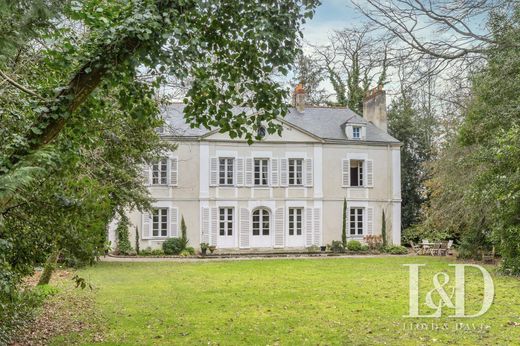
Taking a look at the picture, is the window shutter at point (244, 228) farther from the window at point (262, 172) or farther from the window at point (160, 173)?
the window at point (160, 173)

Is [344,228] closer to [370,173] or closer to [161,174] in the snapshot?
[370,173]

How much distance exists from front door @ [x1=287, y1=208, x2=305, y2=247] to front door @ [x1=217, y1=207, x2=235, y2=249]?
3.05 m

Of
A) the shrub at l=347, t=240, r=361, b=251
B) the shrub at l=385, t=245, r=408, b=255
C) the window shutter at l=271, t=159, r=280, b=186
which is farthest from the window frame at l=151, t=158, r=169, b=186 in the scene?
the shrub at l=385, t=245, r=408, b=255

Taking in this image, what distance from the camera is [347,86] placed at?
36.0 m

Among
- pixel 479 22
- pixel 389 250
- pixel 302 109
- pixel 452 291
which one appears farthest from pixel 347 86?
pixel 479 22

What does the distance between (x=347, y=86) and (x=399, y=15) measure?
1178 inches

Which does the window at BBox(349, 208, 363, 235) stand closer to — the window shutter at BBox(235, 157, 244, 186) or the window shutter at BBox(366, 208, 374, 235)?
the window shutter at BBox(366, 208, 374, 235)

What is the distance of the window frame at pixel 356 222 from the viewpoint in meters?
27.7

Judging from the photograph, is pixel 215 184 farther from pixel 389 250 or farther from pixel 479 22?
pixel 479 22

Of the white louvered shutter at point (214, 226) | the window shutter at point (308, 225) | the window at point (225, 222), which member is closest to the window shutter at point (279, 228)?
the window shutter at point (308, 225)

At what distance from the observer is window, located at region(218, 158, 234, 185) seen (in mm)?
26641

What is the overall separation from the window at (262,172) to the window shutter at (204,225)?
126 inches

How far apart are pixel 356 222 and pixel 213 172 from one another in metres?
8.35

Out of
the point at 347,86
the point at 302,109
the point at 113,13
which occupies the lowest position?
the point at 113,13
